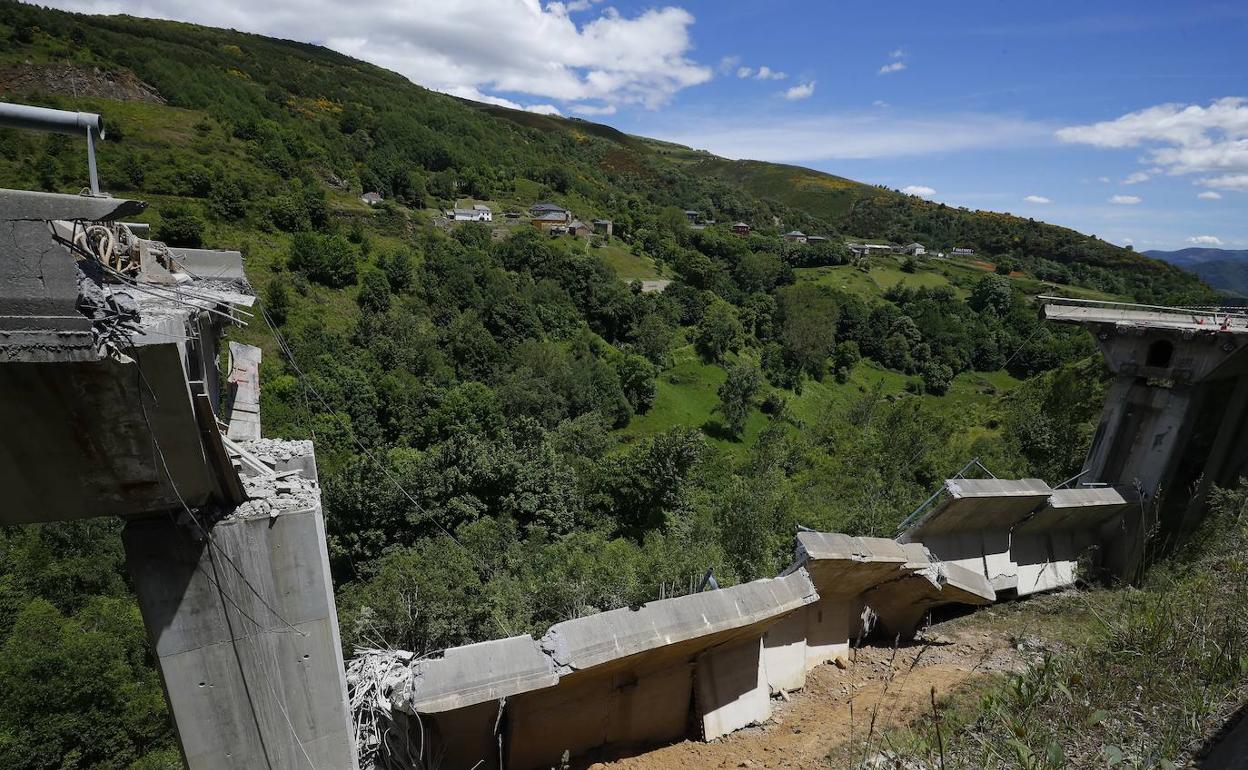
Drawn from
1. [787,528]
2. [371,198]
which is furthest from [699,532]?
[371,198]

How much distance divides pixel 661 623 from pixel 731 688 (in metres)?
1.40

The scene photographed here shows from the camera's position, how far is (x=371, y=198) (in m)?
57.5

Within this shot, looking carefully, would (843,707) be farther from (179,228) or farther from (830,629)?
(179,228)

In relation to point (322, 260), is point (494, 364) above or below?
below

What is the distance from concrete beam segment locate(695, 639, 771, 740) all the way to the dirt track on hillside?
11cm

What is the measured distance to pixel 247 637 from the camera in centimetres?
439

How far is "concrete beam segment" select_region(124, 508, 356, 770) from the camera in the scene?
4.11m

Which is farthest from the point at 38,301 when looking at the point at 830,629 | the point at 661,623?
the point at 830,629

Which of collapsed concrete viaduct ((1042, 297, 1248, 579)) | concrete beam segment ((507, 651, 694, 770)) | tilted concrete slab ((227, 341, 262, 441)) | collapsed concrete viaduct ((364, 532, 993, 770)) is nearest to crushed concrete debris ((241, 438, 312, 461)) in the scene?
tilted concrete slab ((227, 341, 262, 441))

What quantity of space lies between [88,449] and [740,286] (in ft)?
230

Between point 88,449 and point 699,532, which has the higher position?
point 88,449

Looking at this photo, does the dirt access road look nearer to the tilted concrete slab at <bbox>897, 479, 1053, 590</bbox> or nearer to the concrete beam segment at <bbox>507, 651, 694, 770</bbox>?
the concrete beam segment at <bbox>507, 651, 694, 770</bbox>

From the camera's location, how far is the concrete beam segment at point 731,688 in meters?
5.46

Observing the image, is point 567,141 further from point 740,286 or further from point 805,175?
point 740,286
